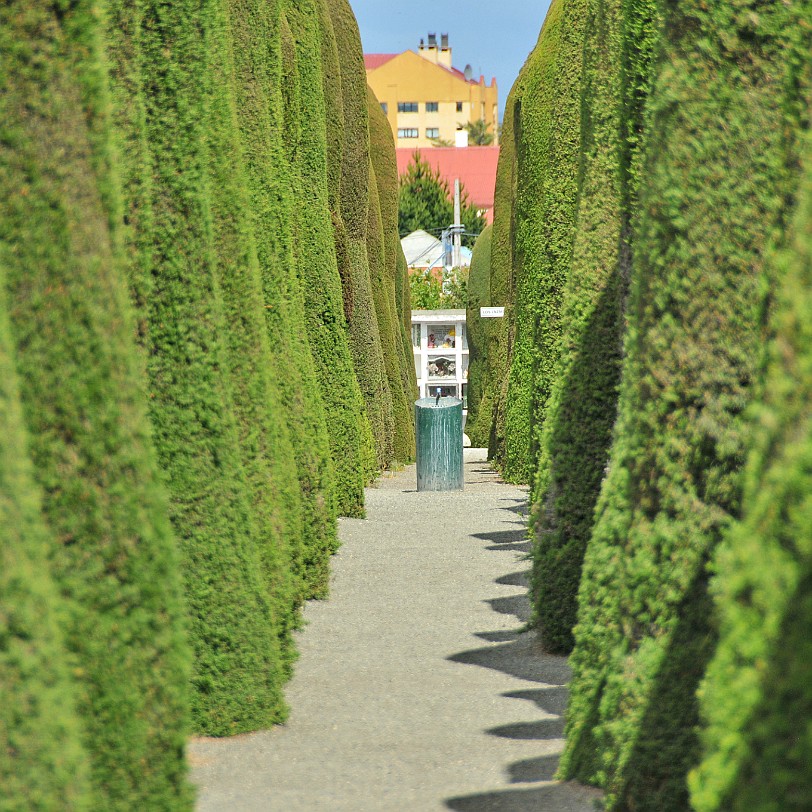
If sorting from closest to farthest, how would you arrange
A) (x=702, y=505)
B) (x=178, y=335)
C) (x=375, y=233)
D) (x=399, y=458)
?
(x=702, y=505), (x=178, y=335), (x=375, y=233), (x=399, y=458)

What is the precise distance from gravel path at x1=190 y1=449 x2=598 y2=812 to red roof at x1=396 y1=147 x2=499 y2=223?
57510mm

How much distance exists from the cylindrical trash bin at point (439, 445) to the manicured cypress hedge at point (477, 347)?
6886 mm

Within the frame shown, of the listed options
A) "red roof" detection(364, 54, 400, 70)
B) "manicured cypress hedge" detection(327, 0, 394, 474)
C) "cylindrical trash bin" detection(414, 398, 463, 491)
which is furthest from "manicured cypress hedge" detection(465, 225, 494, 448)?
"red roof" detection(364, 54, 400, 70)

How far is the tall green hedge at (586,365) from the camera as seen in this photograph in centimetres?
707

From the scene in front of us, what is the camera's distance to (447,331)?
121 ft

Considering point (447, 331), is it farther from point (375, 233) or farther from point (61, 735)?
point (61, 735)

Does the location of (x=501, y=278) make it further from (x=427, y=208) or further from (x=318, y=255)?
(x=427, y=208)

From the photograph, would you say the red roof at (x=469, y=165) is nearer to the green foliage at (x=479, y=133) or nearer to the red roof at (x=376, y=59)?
the green foliage at (x=479, y=133)

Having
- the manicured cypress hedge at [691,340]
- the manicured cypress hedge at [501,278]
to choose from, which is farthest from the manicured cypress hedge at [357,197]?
the manicured cypress hedge at [691,340]

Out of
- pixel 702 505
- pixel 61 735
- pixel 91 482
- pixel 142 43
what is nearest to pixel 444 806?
pixel 702 505

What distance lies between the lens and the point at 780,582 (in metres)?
2.21

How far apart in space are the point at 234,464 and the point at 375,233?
1507 cm

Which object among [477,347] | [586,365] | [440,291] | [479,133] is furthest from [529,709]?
[479,133]

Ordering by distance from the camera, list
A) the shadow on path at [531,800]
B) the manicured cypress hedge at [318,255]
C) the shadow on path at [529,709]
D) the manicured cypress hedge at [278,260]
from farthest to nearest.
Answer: the manicured cypress hedge at [318,255] → the manicured cypress hedge at [278,260] → the shadow on path at [529,709] → the shadow on path at [531,800]
